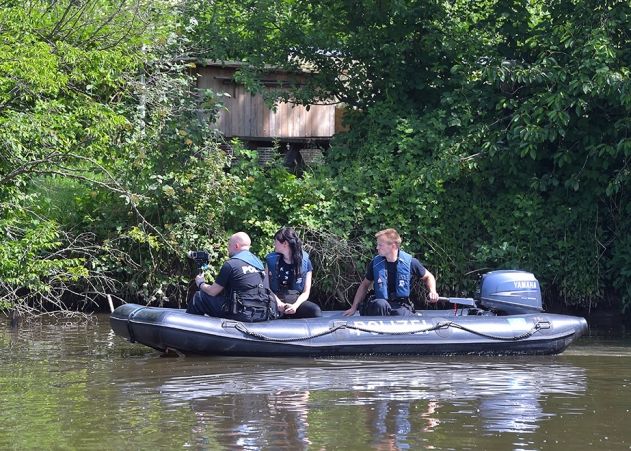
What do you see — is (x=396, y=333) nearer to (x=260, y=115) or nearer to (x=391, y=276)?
(x=391, y=276)

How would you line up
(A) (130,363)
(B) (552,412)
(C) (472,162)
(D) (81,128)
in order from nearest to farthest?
(B) (552,412), (A) (130,363), (D) (81,128), (C) (472,162)

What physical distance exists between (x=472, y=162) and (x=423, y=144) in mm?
830

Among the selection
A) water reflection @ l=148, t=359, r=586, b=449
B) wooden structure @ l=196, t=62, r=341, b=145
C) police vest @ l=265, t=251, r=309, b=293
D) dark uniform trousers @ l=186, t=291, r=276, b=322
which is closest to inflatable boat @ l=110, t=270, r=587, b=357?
dark uniform trousers @ l=186, t=291, r=276, b=322

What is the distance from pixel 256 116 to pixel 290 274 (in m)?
7.69

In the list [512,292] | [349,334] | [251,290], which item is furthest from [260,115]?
[349,334]

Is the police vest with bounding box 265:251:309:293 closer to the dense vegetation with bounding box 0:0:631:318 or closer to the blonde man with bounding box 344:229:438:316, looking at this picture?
the blonde man with bounding box 344:229:438:316

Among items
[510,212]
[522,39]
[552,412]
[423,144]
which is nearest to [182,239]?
[423,144]

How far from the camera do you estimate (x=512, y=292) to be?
1043cm

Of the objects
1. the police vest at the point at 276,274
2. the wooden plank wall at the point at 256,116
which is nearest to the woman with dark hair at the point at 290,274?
the police vest at the point at 276,274

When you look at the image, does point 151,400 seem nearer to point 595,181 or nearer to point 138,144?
point 138,144

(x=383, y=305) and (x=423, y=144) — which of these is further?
(x=423, y=144)

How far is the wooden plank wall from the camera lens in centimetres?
1716

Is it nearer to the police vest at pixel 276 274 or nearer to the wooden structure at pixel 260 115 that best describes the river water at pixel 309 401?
the police vest at pixel 276 274

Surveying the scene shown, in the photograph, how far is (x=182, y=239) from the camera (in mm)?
13617
